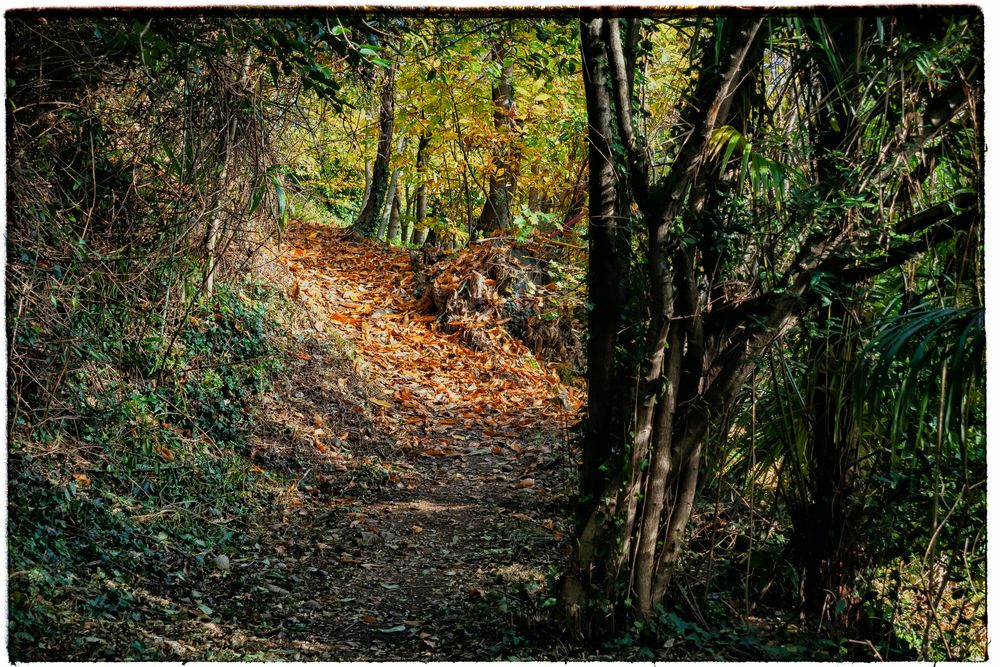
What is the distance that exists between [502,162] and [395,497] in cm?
513

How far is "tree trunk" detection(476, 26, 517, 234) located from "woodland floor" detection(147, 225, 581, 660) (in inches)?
63.0

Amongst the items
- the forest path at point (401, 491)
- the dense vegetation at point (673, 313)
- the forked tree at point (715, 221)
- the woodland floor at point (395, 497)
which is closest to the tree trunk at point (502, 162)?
the woodland floor at point (395, 497)

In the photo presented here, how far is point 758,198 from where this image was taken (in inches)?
126

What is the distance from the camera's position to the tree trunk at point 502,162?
877cm

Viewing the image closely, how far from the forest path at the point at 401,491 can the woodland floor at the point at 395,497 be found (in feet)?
0.05

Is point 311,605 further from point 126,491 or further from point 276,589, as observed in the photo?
point 126,491

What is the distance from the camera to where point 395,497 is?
5.65 meters

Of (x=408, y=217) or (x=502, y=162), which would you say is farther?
(x=408, y=217)

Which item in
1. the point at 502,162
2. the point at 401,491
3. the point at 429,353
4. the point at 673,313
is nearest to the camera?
the point at 673,313

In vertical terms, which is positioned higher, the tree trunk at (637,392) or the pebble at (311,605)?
the tree trunk at (637,392)

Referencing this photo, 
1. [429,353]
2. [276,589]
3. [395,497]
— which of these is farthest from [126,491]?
[429,353]

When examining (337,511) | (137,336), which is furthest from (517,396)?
(137,336)

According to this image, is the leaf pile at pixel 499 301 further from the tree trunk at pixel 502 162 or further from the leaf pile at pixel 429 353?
the tree trunk at pixel 502 162

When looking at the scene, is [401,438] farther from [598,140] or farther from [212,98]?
[598,140]
